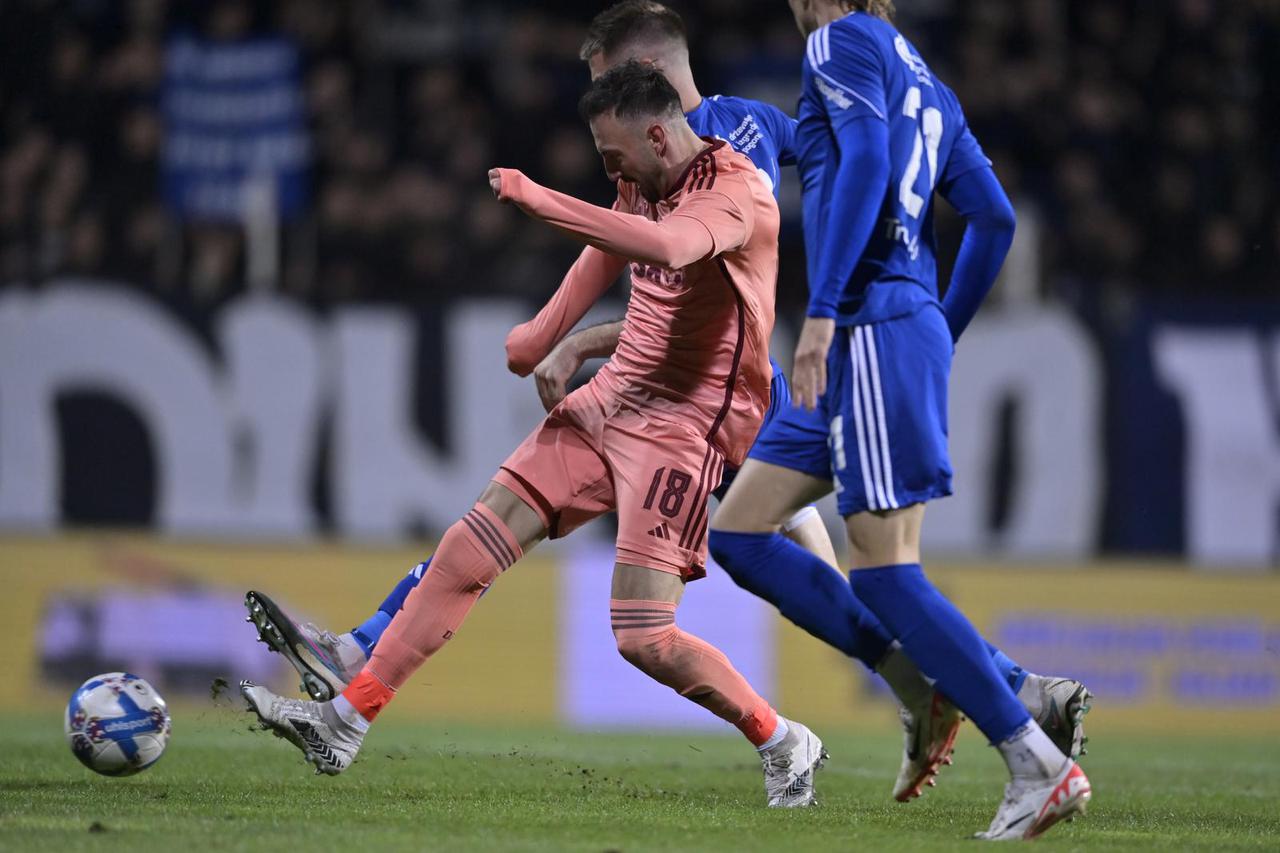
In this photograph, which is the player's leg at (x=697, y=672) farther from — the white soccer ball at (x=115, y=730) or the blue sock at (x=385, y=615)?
the white soccer ball at (x=115, y=730)

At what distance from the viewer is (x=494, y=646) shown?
11055 mm

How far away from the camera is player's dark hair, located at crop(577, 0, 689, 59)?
5.80m

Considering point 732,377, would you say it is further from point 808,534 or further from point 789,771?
point 789,771

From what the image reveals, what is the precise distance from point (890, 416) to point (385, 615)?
6.31ft

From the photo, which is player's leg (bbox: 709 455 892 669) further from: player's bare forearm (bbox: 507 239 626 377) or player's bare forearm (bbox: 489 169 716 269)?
player's bare forearm (bbox: 489 169 716 269)

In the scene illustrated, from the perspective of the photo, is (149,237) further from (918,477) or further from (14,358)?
(918,477)

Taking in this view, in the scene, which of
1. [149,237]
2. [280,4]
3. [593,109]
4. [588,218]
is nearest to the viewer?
[588,218]

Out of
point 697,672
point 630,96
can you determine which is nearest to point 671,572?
point 697,672

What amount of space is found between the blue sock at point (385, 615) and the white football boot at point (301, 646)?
23cm

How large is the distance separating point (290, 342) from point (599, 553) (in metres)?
2.41

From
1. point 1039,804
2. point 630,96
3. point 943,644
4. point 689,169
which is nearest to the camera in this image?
point 1039,804

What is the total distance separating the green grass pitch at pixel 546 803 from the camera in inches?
170

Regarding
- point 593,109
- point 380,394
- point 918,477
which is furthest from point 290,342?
point 918,477

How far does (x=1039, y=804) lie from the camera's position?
4.44 meters
